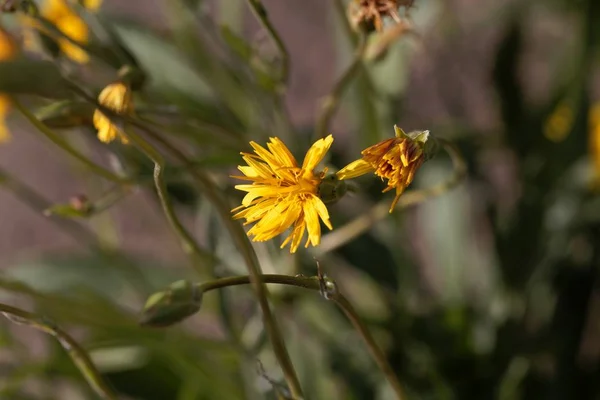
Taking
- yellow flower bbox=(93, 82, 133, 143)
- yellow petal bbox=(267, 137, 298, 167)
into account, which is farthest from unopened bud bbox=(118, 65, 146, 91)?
yellow petal bbox=(267, 137, 298, 167)

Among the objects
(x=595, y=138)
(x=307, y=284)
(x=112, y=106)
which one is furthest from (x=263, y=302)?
(x=595, y=138)

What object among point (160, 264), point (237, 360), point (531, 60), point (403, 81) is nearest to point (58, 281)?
point (160, 264)

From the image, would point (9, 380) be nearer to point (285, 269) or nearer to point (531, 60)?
point (285, 269)

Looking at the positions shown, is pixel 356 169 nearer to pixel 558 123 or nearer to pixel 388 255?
pixel 388 255

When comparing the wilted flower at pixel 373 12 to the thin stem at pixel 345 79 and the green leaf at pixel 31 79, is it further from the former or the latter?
the green leaf at pixel 31 79

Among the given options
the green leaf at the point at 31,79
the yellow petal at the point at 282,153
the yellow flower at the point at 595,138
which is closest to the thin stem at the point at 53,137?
the green leaf at the point at 31,79

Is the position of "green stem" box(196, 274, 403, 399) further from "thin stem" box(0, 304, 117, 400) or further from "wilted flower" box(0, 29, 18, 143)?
"wilted flower" box(0, 29, 18, 143)

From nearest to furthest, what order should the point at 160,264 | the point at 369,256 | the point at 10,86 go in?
1. the point at 10,86
2. the point at 369,256
3. the point at 160,264
